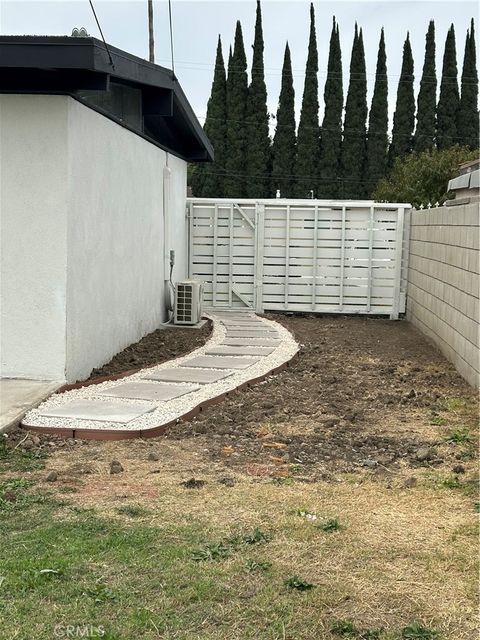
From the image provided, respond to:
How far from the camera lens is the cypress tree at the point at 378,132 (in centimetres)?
3941

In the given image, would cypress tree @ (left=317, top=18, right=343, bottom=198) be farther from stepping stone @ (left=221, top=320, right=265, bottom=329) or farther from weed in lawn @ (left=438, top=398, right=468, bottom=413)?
weed in lawn @ (left=438, top=398, right=468, bottom=413)

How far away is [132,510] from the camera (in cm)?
429

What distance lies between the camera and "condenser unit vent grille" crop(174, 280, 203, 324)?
1241 cm

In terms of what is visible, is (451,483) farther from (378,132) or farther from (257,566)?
(378,132)

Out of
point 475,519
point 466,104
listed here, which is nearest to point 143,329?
point 475,519

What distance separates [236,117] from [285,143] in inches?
113

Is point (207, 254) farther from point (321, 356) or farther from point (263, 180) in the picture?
point (263, 180)

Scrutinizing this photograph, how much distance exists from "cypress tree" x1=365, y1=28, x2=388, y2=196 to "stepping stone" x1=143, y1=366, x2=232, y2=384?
32.5 meters

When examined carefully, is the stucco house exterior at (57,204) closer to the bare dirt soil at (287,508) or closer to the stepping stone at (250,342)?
the bare dirt soil at (287,508)

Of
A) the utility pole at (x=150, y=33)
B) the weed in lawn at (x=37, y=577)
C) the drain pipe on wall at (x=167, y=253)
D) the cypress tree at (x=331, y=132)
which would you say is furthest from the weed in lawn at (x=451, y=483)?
the cypress tree at (x=331, y=132)

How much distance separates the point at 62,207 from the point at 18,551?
4.09 metres

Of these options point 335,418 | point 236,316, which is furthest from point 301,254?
point 335,418

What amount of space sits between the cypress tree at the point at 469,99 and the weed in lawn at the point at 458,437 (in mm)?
36042

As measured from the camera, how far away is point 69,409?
6379 mm
